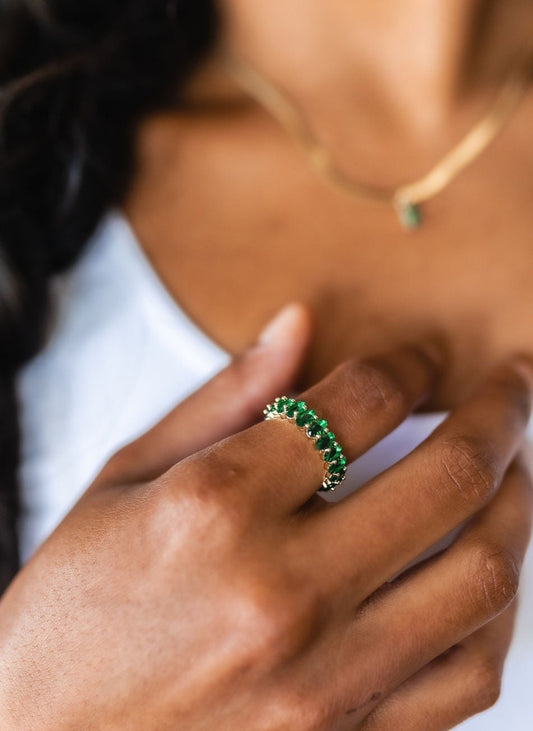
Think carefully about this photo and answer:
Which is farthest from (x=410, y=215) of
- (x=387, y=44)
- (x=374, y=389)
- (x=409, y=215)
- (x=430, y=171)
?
(x=374, y=389)

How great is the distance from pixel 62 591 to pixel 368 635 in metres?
0.31

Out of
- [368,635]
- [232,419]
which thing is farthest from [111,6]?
[368,635]

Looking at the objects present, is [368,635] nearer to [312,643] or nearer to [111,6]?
[312,643]

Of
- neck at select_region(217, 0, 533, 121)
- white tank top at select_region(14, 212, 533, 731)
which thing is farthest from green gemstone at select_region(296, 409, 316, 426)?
neck at select_region(217, 0, 533, 121)

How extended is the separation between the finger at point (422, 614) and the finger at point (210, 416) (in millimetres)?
238

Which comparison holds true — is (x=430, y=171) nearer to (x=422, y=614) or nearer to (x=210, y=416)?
(x=210, y=416)

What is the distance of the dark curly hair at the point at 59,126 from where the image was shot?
102cm

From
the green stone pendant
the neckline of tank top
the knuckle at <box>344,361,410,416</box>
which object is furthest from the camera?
the green stone pendant

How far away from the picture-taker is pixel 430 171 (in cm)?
112

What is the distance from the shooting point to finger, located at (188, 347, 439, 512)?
2.27ft

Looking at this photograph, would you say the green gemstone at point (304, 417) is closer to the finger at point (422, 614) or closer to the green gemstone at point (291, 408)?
the green gemstone at point (291, 408)

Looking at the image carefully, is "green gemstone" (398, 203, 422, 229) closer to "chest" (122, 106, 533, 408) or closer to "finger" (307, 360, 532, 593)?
"chest" (122, 106, 533, 408)

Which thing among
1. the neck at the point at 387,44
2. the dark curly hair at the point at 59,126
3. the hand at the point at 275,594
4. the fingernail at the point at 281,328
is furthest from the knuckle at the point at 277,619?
the neck at the point at 387,44

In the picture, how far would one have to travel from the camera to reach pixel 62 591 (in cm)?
73
